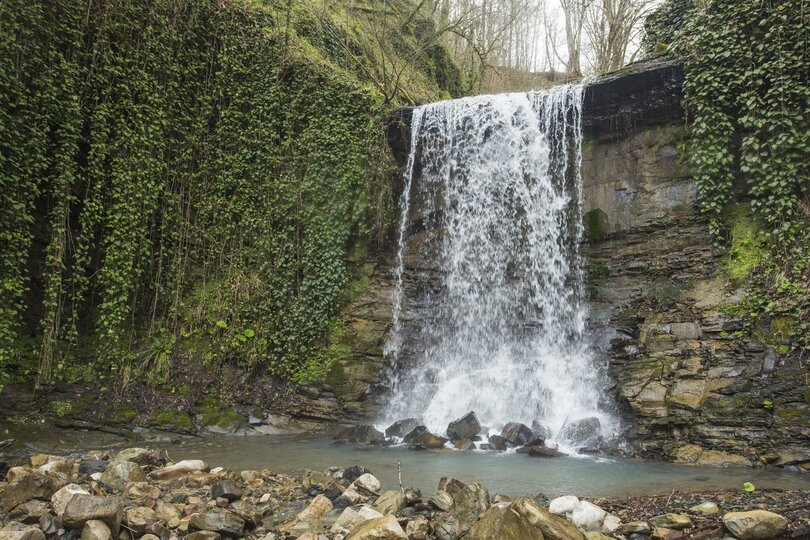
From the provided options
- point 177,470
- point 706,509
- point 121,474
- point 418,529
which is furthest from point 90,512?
point 706,509

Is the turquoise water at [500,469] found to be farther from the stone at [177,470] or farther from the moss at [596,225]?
the moss at [596,225]

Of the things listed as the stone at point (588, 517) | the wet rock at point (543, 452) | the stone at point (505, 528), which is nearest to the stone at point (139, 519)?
the stone at point (505, 528)

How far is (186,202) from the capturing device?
10.3 m

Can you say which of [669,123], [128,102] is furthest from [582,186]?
[128,102]

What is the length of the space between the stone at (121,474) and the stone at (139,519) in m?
1.12

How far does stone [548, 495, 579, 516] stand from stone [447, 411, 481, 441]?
3.42 metres

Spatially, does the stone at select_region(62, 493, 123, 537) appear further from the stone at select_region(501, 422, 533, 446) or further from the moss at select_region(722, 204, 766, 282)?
the moss at select_region(722, 204, 766, 282)

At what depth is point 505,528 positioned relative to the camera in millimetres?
3539

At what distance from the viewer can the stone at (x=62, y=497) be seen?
4.25 metres

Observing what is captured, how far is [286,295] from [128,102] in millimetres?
4453

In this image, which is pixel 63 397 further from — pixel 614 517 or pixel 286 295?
pixel 614 517

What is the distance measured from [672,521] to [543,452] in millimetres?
2990

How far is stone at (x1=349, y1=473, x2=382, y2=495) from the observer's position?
510cm

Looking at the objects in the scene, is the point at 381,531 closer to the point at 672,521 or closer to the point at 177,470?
the point at 672,521
